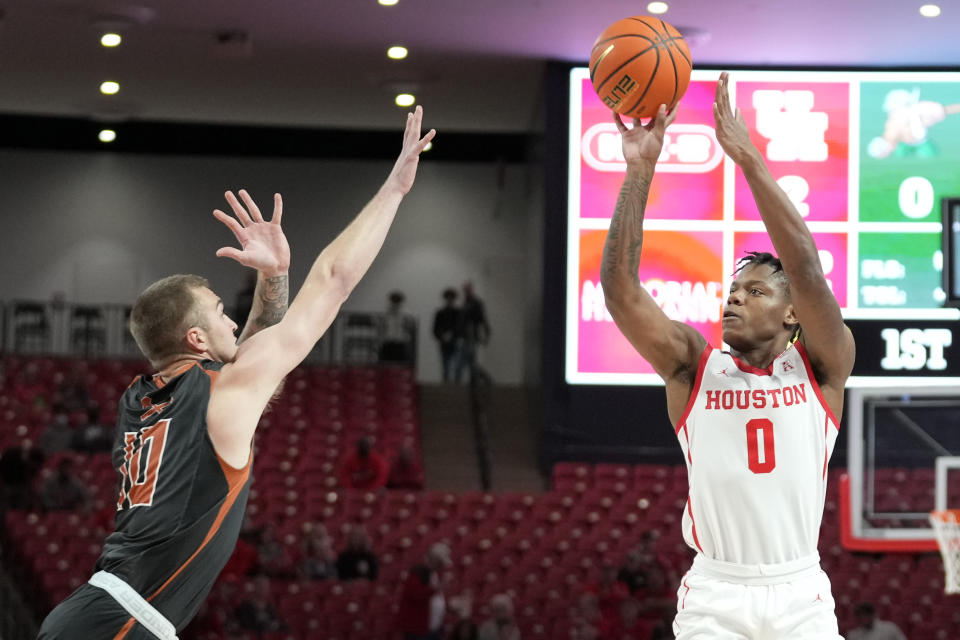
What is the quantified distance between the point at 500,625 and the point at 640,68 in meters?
6.71

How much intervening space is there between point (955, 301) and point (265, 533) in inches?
254

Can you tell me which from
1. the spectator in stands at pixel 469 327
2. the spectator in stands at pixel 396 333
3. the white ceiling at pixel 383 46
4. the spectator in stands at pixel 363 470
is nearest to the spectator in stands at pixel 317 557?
the spectator in stands at pixel 363 470

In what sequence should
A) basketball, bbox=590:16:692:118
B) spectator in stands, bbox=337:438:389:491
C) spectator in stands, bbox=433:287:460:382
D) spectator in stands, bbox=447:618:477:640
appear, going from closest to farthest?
basketball, bbox=590:16:692:118, spectator in stands, bbox=447:618:477:640, spectator in stands, bbox=337:438:389:491, spectator in stands, bbox=433:287:460:382

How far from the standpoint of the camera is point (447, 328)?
19.7m

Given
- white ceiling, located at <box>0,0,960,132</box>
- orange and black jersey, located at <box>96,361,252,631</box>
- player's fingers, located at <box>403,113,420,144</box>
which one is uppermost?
white ceiling, located at <box>0,0,960,132</box>

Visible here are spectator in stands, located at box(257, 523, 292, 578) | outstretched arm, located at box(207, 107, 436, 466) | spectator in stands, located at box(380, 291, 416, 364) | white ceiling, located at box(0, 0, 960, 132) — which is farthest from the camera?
spectator in stands, located at box(380, 291, 416, 364)

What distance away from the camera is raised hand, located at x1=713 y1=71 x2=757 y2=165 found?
3.96 meters

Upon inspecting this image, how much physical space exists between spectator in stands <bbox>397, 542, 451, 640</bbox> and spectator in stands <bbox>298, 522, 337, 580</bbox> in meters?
1.02

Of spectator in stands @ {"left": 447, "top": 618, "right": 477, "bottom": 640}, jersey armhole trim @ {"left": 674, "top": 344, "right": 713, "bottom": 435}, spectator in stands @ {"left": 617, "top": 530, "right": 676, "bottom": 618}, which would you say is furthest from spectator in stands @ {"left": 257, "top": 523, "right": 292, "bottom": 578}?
jersey armhole trim @ {"left": 674, "top": 344, "right": 713, "bottom": 435}

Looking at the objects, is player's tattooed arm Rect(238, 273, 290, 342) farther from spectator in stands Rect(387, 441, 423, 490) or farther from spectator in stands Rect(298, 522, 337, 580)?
spectator in stands Rect(387, 441, 423, 490)

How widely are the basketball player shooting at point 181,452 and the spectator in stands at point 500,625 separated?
702 centimetres

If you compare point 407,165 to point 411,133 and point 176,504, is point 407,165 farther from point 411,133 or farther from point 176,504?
point 176,504

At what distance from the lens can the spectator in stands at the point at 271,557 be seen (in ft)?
37.7

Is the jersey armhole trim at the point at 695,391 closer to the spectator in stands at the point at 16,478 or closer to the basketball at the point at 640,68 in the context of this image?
the basketball at the point at 640,68
